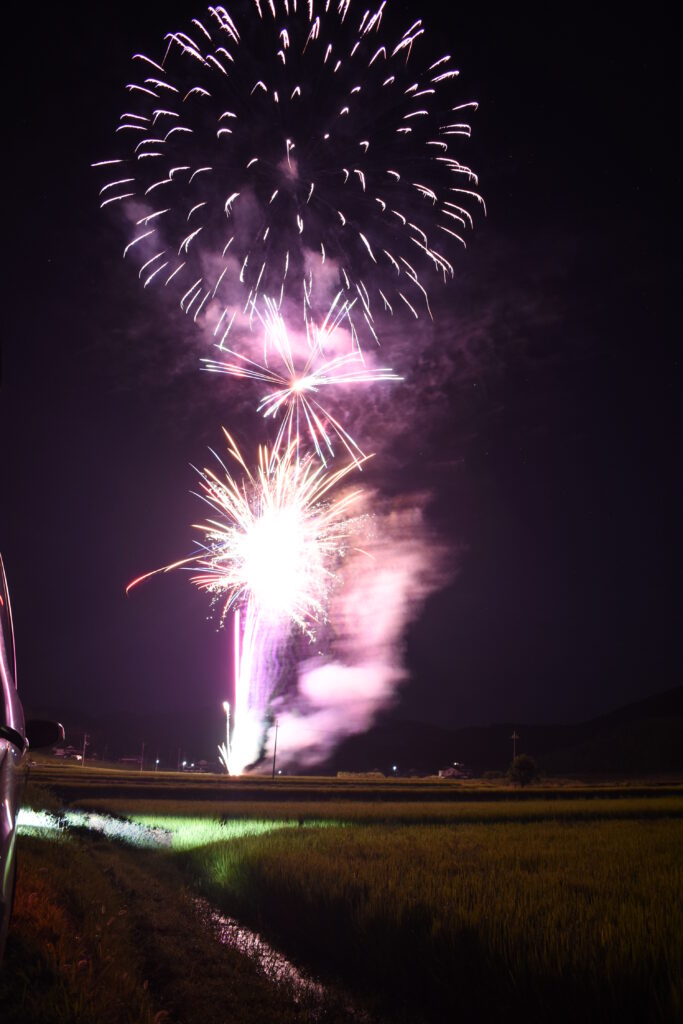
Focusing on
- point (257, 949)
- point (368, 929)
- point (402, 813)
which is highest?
point (368, 929)

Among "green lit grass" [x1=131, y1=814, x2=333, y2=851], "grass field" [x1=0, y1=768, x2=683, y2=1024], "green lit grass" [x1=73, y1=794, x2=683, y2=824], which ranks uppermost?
"grass field" [x1=0, y1=768, x2=683, y2=1024]

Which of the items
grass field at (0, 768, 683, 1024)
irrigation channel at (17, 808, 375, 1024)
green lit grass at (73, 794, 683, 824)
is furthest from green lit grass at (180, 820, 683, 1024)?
green lit grass at (73, 794, 683, 824)

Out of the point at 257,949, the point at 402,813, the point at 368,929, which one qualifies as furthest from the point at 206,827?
the point at 368,929

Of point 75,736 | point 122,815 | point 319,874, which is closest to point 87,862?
point 319,874

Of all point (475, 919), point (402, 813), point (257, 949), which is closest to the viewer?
point (475, 919)

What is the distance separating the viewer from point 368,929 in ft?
26.8

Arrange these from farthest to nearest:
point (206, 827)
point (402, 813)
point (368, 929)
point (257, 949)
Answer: point (402, 813) → point (206, 827) → point (257, 949) → point (368, 929)

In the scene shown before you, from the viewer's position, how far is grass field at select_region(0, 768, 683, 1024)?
220 inches

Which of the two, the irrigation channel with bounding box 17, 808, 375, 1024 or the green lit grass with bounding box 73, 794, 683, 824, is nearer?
the irrigation channel with bounding box 17, 808, 375, 1024

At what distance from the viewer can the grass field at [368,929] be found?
18.4 feet

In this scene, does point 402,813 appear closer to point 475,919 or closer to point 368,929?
point 368,929

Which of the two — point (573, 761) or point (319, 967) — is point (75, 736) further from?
point (319, 967)

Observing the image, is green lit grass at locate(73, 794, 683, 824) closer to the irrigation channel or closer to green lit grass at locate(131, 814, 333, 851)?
green lit grass at locate(131, 814, 333, 851)

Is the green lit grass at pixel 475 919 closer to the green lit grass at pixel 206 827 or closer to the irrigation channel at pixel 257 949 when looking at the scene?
the irrigation channel at pixel 257 949
